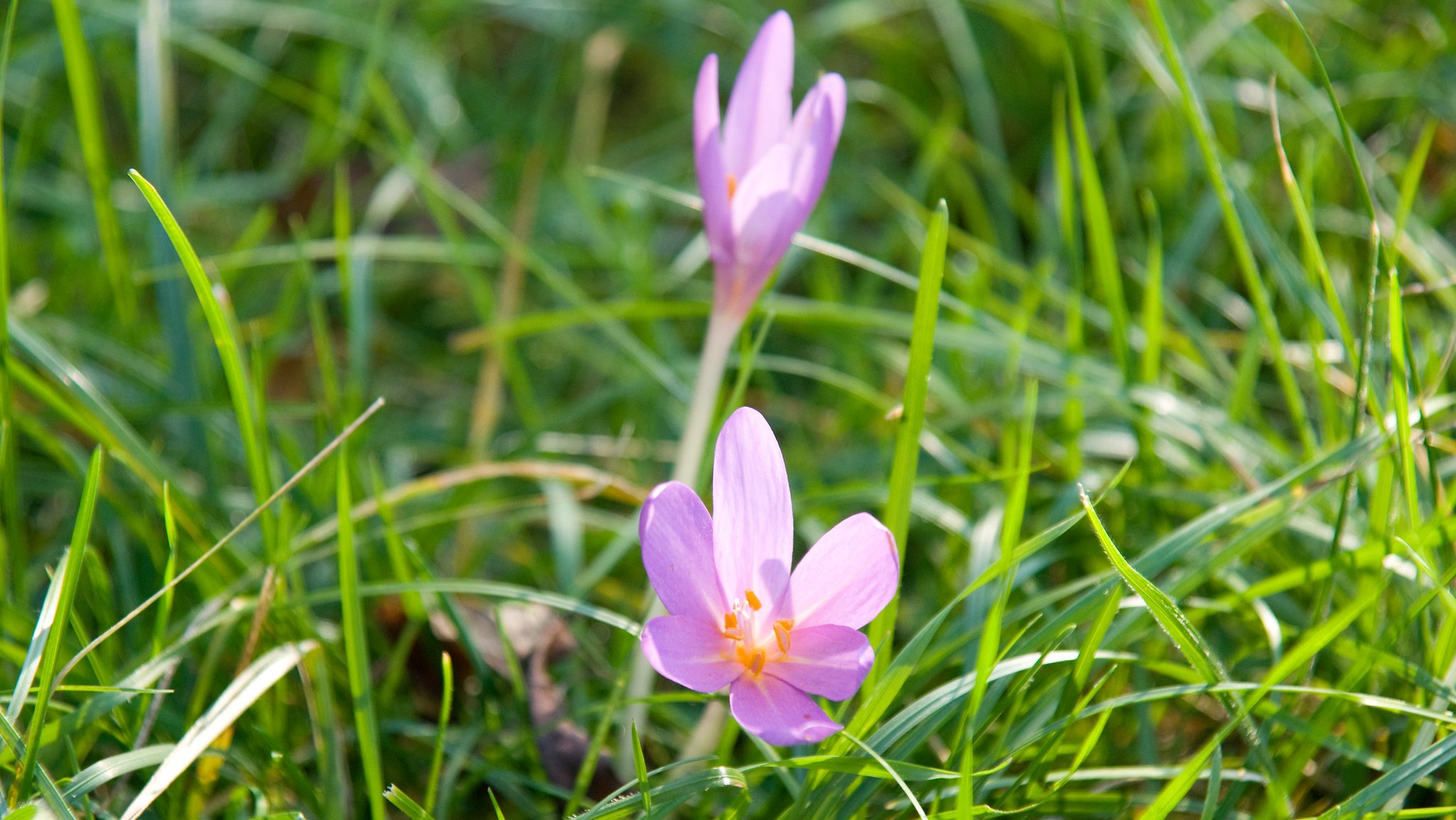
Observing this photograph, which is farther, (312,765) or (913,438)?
(312,765)

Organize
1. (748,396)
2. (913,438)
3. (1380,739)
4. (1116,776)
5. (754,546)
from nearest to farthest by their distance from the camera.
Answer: (754,546) < (913,438) < (1116,776) < (1380,739) < (748,396)

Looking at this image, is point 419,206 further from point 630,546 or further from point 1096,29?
point 1096,29

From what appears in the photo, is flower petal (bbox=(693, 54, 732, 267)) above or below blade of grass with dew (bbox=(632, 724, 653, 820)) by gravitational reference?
above

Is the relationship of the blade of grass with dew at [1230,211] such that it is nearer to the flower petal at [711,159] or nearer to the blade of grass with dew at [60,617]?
the flower petal at [711,159]

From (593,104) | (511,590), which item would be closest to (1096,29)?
(593,104)

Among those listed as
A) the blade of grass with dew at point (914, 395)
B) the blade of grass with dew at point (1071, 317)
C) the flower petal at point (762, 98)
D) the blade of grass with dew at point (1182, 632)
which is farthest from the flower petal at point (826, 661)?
the blade of grass with dew at point (1071, 317)

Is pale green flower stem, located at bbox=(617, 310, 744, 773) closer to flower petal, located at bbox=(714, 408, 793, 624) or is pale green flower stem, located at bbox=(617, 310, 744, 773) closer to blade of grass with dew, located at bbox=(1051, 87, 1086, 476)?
flower petal, located at bbox=(714, 408, 793, 624)

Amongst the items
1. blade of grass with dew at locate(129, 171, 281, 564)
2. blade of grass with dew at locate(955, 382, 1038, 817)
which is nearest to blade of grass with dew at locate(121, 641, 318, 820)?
blade of grass with dew at locate(129, 171, 281, 564)

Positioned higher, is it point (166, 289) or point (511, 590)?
point (166, 289)
